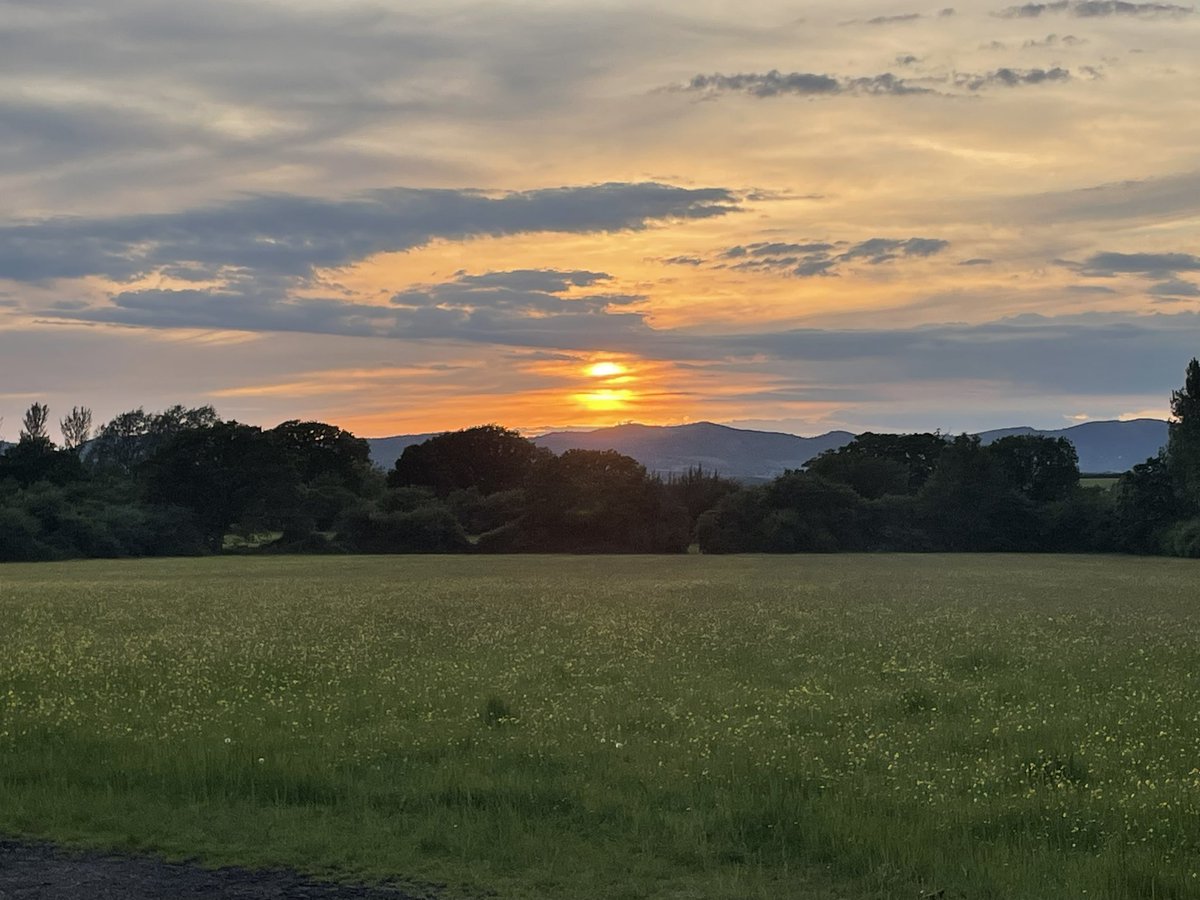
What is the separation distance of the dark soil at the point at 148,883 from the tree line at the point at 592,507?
9846 cm

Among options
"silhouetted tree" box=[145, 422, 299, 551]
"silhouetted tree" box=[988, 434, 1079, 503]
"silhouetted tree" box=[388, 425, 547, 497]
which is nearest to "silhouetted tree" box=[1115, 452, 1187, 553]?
"silhouetted tree" box=[988, 434, 1079, 503]

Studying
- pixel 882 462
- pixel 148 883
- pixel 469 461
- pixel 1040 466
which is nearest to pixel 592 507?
pixel 469 461

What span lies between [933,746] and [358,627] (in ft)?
63.2

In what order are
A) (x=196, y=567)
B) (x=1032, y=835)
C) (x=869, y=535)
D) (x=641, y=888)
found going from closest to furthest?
(x=641, y=888)
(x=1032, y=835)
(x=196, y=567)
(x=869, y=535)

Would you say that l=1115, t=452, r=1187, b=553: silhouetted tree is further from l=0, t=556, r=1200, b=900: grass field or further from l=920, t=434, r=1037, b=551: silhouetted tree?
l=0, t=556, r=1200, b=900: grass field

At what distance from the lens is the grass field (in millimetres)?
9672

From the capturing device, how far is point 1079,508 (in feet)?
363

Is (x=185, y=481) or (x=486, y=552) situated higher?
(x=185, y=481)

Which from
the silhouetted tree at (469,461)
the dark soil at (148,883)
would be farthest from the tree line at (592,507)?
the dark soil at (148,883)

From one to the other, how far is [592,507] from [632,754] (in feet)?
322

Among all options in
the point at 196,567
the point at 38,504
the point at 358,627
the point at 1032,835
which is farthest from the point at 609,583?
the point at 38,504

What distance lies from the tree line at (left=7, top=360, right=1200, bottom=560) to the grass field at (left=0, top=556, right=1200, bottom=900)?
260 ft

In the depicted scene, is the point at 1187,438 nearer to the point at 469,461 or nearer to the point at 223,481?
the point at 469,461

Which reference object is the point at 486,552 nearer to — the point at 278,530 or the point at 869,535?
the point at 278,530
